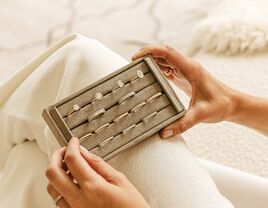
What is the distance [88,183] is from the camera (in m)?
0.61

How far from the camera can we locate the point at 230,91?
2.84 ft

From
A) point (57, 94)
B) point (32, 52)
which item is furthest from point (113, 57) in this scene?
point (32, 52)

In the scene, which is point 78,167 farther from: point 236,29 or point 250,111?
point 236,29

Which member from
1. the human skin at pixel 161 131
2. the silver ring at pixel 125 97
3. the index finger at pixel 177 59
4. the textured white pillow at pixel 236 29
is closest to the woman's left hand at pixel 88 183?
the human skin at pixel 161 131

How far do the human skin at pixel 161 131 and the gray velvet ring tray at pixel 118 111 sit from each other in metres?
0.03

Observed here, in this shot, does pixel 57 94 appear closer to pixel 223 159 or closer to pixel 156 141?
pixel 156 141

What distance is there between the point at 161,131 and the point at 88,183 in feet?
0.55

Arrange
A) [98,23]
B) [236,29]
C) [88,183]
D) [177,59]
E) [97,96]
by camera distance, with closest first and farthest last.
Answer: [88,183] → [97,96] → [177,59] → [236,29] → [98,23]

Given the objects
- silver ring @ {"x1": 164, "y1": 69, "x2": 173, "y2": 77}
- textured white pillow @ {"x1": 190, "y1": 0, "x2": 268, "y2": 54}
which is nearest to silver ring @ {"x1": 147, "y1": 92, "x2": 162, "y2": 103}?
silver ring @ {"x1": 164, "y1": 69, "x2": 173, "y2": 77}

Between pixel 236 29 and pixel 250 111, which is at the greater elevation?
pixel 236 29

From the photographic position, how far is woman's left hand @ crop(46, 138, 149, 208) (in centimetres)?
61

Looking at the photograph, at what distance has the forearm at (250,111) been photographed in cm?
88

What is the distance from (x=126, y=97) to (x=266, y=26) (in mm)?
777

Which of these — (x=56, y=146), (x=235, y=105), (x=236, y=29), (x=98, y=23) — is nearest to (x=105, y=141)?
(x=56, y=146)
